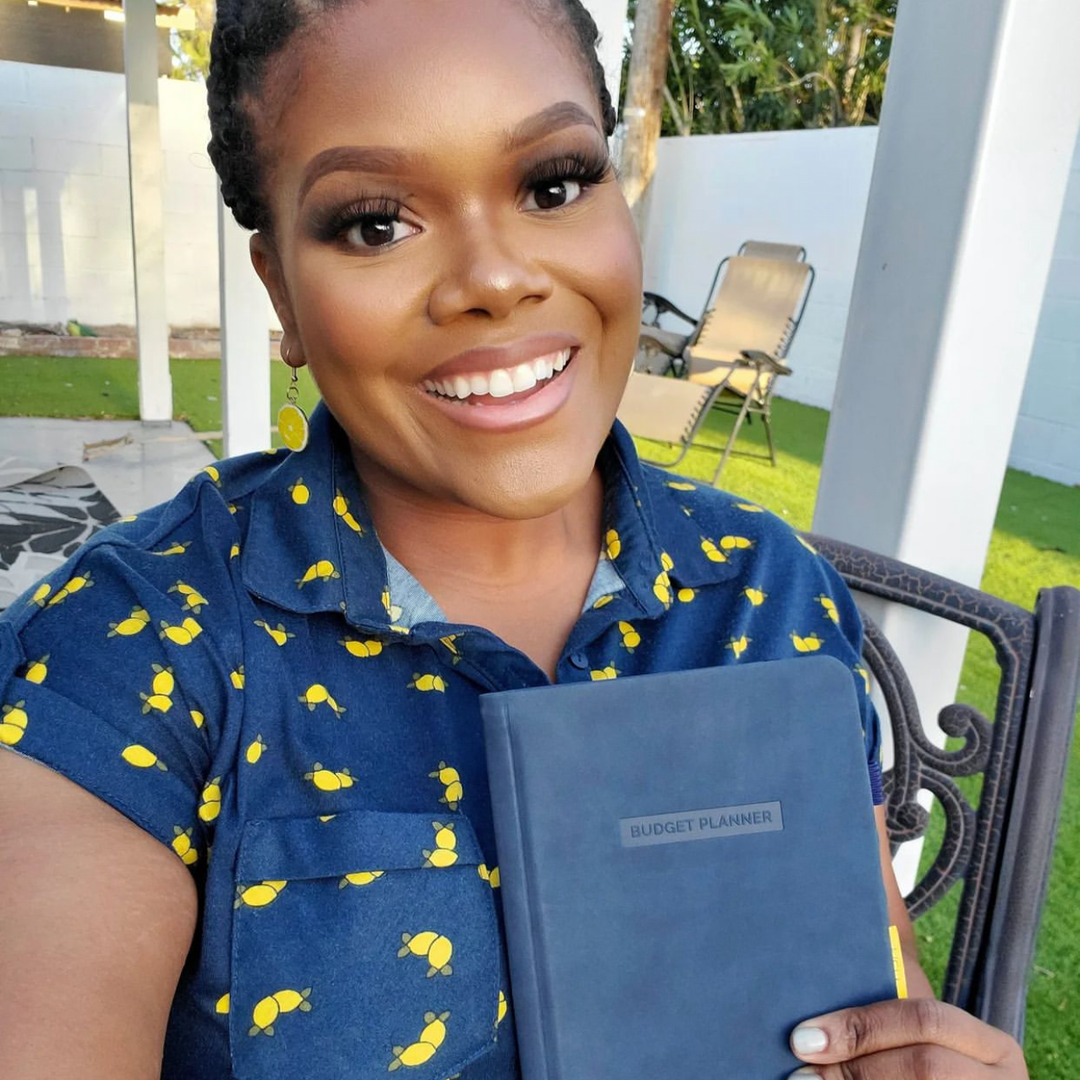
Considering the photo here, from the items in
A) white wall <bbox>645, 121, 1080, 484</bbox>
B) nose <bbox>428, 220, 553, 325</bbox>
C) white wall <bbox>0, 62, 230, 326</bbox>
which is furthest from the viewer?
white wall <bbox>0, 62, 230, 326</bbox>

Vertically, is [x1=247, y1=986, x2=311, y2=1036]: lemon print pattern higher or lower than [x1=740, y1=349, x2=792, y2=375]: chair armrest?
higher

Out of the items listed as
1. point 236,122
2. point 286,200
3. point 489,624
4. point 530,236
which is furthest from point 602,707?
point 236,122

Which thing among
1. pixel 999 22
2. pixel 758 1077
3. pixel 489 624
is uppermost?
pixel 999 22

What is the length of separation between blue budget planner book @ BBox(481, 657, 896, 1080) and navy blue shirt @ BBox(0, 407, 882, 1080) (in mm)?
111

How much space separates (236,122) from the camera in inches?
39.3

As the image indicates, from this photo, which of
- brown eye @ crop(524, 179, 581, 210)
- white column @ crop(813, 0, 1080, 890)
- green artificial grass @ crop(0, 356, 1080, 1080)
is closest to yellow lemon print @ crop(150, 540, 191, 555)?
brown eye @ crop(524, 179, 581, 210)

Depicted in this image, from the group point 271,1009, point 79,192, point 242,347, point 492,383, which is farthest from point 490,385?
point 79,192

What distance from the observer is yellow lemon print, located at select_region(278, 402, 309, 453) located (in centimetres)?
114

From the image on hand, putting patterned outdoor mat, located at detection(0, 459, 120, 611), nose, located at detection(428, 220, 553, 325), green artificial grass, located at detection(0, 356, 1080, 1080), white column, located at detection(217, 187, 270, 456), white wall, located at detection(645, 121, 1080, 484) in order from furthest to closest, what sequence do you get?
1. white wall, located at detection(645, 121, 1080, 484)
2. white column, located at detection(217, 187, 270, 456)
3. patterned outdoor mat, located at detection(0, 459, 120, 611)
4. green artificial grass, located at detection(0, 356, 1080, 1080)
5. nose, located at detection(428, 220, 553, 325)

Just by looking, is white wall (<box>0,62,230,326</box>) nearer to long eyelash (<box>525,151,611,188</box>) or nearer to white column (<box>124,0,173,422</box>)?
white column (<box>124,0,173,422</box>)

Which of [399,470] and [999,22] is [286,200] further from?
[999,22]

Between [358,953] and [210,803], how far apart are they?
0.60ft

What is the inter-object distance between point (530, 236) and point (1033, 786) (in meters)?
0.92

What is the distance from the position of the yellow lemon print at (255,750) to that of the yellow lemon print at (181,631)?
4.2 inches
